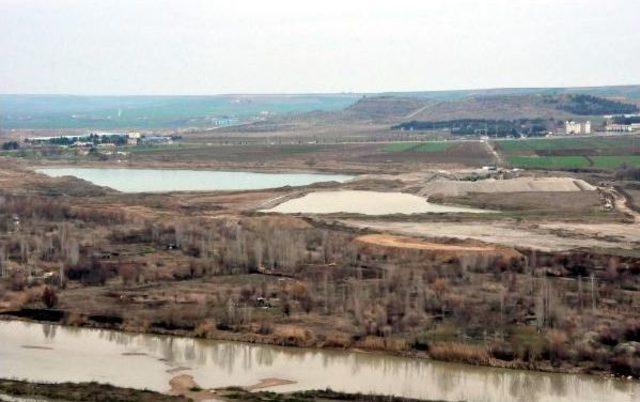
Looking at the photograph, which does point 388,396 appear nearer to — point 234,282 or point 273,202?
point 234,282

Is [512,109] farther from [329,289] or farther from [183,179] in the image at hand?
[329,289]

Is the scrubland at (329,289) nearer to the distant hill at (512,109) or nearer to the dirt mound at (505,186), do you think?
the dirt mound at (505,186)

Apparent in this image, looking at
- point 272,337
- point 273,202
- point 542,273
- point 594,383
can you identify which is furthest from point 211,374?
point 273,202

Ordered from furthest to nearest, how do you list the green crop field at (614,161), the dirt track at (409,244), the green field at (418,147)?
the green field at (418,147) < the green crop field at (614,161) < the dirt track at (409,244)

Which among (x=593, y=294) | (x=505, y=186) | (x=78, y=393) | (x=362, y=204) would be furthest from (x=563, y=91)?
(x=78, y=393)

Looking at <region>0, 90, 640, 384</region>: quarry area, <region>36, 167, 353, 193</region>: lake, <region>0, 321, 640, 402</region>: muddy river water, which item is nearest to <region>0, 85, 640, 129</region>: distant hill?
<region>36, 167, 353, 193</region>: lake

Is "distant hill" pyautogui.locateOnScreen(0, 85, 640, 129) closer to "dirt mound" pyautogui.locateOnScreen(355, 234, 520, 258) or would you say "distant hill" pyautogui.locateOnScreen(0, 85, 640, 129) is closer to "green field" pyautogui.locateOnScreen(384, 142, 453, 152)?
"green field" pyautogui.locateOnScreen(384, 142, 453, 152)

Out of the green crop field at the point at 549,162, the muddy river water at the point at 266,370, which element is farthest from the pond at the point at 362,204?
the muddy river water at the point at 266,370
